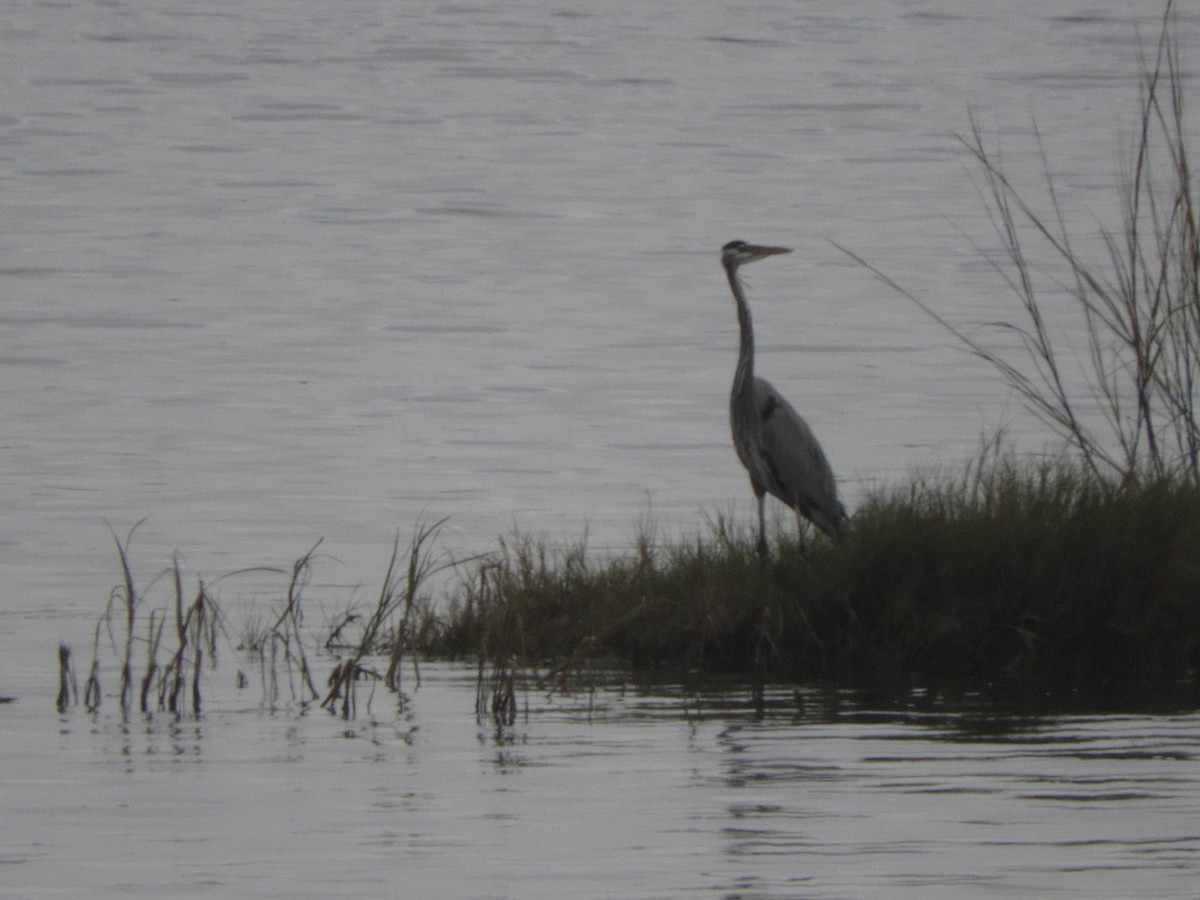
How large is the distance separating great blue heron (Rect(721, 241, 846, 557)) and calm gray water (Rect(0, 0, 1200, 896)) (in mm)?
1413

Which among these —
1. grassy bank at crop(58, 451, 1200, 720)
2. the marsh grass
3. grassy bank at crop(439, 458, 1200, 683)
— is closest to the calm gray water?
the marsh grass

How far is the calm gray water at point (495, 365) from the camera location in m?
6.31

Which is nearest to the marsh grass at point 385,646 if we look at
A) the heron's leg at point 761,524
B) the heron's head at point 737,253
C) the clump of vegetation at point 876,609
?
the clump of vegetation at point 876,609

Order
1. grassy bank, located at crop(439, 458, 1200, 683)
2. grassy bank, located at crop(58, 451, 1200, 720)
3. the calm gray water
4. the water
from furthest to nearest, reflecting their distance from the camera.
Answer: grassy bank, located at crop(439, 458, 1200, 683), grassy bank, located at crop(58, 451, 1200, 720), the calm gray water, the water

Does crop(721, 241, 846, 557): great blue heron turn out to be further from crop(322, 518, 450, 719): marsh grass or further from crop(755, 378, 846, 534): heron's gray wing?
crop(322, 518, 450, 719): marsh grass

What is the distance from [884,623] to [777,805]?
2.34 m

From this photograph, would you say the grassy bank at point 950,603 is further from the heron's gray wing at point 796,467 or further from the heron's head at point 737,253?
the heron's head at point 737,253

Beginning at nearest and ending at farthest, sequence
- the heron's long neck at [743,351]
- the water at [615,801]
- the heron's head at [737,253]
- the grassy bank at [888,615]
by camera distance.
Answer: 1. the water at [615,801]
2. the grassy bank at [888,615]
3. the heron's long neck at [743,351]
4. the heron's head at [737,253]

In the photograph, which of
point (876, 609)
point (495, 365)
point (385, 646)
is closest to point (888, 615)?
point (876, 609)

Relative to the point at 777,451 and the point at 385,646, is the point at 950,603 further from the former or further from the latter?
the point at 385,646

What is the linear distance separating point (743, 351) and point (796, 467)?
2.17 ft

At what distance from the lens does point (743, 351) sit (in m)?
11.1

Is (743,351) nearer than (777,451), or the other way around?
(777,451)

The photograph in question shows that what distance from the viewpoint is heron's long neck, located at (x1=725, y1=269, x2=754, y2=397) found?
10914 millimetres
